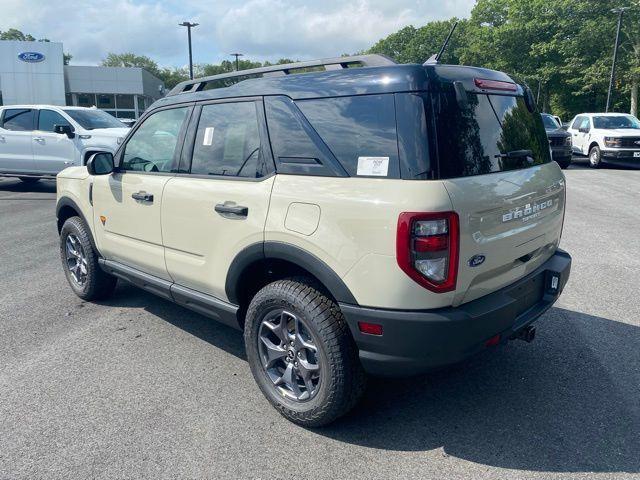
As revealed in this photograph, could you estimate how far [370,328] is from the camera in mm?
2508

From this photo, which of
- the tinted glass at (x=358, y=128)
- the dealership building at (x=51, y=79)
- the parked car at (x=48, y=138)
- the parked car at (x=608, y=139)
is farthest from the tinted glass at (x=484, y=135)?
the dealership building at (x=51, y=79)

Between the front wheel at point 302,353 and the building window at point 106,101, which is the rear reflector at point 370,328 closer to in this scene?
the front wheel at point 302,353

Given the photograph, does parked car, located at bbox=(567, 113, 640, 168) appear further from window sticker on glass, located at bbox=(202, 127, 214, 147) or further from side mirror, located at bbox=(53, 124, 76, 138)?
window sticker on glass, located at bbox=(202, 127, 214, 147)

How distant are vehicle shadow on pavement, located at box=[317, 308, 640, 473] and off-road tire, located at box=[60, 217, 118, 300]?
9.07 feet

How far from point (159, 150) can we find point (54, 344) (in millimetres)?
1721

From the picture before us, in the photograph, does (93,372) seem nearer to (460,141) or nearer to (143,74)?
(460,141)

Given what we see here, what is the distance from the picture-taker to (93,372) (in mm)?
3549

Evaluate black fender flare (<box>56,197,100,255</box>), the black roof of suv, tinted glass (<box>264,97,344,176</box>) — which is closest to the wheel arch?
tinted glass (<box>264,97,344,176</box>)

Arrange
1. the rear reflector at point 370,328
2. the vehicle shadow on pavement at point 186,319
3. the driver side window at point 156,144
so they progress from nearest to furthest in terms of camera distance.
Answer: the rear reflector at point 370,328
the driver side window at point 156,144
the vehicle shadow on pavement at point 186,319

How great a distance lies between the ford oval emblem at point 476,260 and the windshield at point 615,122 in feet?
58.0

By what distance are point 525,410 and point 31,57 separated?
4834cm

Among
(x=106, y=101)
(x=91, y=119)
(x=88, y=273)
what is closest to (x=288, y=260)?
(x=88, y=273)

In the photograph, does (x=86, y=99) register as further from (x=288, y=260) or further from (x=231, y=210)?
(x=288, y=260)

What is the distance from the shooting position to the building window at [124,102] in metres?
50.4
